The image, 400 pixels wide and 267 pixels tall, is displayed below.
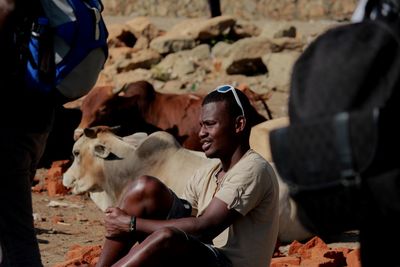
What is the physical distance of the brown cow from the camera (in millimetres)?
11352

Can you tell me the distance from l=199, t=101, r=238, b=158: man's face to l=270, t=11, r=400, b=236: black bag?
2.80 meters

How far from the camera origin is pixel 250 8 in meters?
24.0

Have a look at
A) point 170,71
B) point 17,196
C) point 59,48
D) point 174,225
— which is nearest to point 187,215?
point 174,225

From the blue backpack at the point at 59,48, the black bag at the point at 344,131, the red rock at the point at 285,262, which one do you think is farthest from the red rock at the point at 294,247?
the black bag at the point at 344,131

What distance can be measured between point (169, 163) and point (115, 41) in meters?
9.73

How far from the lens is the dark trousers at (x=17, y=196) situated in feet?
13.4

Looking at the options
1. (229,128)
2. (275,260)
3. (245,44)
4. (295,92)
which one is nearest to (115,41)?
(245,44)

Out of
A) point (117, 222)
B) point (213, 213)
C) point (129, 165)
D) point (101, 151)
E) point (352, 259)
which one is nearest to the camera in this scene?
point (213, 213)

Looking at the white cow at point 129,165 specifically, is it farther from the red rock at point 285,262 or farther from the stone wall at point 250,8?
the stone wall at point 250,8

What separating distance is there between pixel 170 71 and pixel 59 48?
448 inches

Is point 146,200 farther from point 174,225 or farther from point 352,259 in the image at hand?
point 352,259

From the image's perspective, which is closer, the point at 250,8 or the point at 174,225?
the point at 174,225

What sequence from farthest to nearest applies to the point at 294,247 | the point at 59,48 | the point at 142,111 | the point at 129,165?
the point at 142,111 < the point at 129,165 < the point at 294,247 < the point at 59,48

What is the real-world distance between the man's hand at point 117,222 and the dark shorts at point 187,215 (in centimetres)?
23
